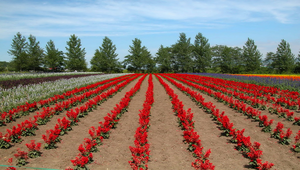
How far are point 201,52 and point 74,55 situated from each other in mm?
43953

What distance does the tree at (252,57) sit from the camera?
198 feet

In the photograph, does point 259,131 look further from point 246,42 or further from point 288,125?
point 246,42

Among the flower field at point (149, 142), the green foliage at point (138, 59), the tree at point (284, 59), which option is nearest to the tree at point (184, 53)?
the green foliage at point (138, 59)

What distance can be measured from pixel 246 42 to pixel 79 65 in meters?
56.6

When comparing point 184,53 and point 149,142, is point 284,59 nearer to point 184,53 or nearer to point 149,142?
point 184,53

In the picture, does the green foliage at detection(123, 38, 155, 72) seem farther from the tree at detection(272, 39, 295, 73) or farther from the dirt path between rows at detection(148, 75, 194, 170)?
the dirt path between rows at detection(148, 75, 194, 170)

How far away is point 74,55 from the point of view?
6134 cm

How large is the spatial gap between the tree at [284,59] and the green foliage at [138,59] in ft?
153

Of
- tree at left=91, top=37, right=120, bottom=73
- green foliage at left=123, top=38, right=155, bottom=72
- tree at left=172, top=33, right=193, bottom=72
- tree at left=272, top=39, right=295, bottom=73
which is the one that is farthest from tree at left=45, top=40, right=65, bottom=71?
tree at left=272, top=39, right=295, bottom=73

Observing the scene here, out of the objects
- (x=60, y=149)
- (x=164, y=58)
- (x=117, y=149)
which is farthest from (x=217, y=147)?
(x=164, y=58)

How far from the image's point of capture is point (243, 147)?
536cm

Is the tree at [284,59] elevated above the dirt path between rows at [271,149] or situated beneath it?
elevated above

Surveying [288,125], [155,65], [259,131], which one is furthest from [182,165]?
[155,65]

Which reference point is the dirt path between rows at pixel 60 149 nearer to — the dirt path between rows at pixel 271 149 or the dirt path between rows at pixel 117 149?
the dirt path between rows at pixel 117 149
